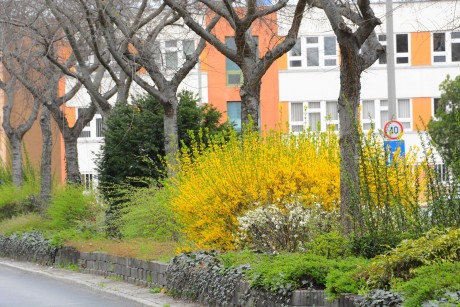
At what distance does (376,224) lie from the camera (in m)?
13.2

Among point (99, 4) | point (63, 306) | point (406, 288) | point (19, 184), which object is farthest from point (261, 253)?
point (19, 184)

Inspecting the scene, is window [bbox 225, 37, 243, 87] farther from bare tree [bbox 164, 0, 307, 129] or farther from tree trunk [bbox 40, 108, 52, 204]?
bare tree [bbox 164, 0, 307, 129]

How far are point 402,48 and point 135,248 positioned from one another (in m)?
34.2

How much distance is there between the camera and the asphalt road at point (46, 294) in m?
16.8

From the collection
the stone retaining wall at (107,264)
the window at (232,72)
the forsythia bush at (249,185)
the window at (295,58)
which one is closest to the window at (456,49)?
the window at (295,58)

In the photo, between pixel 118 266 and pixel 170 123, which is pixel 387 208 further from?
pixel 170 123

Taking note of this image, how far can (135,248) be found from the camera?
19422mm

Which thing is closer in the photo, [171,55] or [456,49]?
[171,55]

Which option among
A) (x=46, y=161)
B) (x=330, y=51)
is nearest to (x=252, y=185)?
(x=46, y=161)

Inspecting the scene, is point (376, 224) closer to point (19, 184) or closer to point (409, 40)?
point (19, 184)

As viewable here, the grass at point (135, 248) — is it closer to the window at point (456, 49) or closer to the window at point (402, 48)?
the window at point (402, 48)

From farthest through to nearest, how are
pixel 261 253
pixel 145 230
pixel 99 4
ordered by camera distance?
pixel 99 4, pixel 145 230, pixel 261 253

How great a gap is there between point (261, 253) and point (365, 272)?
4.02 m

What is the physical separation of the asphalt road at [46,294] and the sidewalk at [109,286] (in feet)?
0.30
